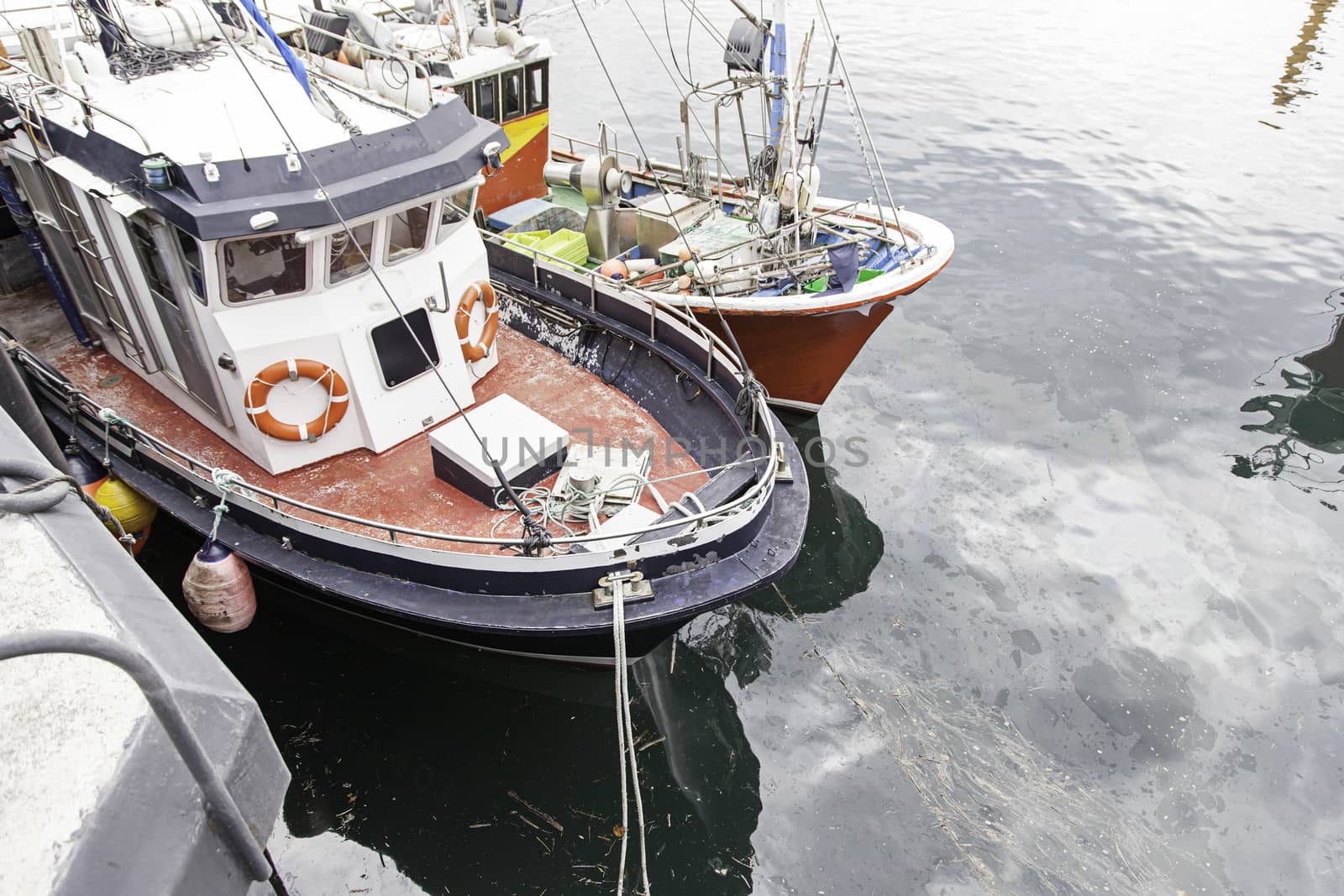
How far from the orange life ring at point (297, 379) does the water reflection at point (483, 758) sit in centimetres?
167

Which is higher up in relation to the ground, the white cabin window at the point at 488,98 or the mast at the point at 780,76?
the mast at the point at 780,76

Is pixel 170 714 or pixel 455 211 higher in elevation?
pixel 170 714

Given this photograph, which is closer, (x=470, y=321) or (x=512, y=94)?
(x=470, y=321)

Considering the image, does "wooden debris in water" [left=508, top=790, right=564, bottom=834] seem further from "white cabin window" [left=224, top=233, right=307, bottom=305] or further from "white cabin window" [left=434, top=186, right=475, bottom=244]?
"white cabin window" [left=434, top=186, right=475, bottom=244]

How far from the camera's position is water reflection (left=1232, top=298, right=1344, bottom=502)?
10781 millimetres

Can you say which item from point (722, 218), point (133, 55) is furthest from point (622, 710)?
point (722, 218)

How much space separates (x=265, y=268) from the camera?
6262 millimetres

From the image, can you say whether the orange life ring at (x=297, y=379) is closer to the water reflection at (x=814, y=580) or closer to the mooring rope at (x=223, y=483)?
the mooring rope at (x=223, y=483)

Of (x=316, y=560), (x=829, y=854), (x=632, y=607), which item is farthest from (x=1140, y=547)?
(x=316, y=560)

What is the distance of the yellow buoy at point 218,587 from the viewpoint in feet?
21.3

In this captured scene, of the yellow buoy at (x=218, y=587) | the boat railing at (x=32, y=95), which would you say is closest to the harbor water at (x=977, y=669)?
the yellow buoy at (x=218, y=587)

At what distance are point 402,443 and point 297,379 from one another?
3.76 ft

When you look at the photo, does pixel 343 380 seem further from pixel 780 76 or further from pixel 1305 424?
pixel 1305 424

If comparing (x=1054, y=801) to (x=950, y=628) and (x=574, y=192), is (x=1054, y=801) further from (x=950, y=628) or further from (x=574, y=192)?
(x=574, y=192)
